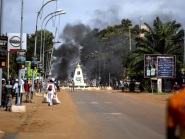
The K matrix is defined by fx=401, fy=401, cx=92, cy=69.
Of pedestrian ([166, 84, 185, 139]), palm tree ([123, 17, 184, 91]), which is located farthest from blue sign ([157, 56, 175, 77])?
pedestrian ([166, 84, 185, 139])

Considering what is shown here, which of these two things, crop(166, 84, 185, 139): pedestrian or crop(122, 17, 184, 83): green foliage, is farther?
crop(122, 17, 184, 83): green foliage

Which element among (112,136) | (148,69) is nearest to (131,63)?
(148,69)

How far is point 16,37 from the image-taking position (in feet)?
75.8

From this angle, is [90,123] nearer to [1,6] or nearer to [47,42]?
[1,6]

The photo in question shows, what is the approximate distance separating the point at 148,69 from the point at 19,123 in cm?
3834

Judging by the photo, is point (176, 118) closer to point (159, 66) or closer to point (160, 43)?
point (159, 66)

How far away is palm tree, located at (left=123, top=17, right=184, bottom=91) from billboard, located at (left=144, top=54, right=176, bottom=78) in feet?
8.08

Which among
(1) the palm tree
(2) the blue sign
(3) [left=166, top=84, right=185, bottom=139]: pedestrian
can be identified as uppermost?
(1) the palm tree

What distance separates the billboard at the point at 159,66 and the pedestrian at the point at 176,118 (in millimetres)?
48001

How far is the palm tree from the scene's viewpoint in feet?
175

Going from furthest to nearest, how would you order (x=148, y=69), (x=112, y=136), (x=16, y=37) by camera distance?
(x=148, y=69), (x=16, y=37), (x=112, y=136)

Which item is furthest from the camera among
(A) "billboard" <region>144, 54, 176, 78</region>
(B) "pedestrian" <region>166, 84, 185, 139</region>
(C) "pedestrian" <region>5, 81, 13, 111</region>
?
(A) "billboard" <region>144, 54, 176, 78</region>

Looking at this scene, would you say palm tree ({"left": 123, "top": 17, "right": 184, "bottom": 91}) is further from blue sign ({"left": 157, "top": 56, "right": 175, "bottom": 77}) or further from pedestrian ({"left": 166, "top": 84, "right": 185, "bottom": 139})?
pedestrian ({"left": 166, "top": 84, "right": 185, "bottom": 139})

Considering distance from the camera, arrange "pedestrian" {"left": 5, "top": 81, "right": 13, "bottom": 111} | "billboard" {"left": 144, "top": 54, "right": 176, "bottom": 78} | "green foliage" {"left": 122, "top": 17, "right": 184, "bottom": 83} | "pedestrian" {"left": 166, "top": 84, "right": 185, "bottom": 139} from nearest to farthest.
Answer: "pedestrian" {"left": 166, "top": 84, "right": 185, "bottom": 139}, "pedestrian" {"left": 5, "top": 81, "right": 13, "bottom": 111}, "billboard" {"left": 144, "top": 54, "right": 176, "bottom": 78}, "green foliage" {"left": 122, "top": 17, "right": 184, "bottom": 83}
